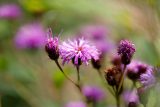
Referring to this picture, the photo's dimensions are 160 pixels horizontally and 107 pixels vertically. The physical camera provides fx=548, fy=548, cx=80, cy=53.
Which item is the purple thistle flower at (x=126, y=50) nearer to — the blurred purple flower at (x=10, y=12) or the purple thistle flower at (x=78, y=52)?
the purple thistle flower at (x=78, y=52)

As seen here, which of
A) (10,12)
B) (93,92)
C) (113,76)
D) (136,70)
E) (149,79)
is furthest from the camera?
(10,12)

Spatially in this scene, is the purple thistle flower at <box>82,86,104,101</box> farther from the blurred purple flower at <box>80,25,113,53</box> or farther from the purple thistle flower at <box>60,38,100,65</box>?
the purple thistle flower at <box>60,38,100,65</box>

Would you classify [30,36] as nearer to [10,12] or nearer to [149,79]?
[10,12]

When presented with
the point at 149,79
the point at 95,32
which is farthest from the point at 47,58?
the point at 149,79

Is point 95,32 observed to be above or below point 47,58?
above

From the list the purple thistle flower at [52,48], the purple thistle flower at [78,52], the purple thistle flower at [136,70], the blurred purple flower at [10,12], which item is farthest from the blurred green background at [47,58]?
the purple thistle flower at [52,48]

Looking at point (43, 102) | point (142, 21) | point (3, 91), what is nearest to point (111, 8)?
point (142, 21)

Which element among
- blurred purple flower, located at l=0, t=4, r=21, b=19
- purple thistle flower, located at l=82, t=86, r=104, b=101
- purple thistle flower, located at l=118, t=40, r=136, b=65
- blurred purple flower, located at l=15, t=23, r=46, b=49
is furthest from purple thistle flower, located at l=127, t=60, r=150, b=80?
blurred purple flower, located at l=0, t=4, r=21, b=19
